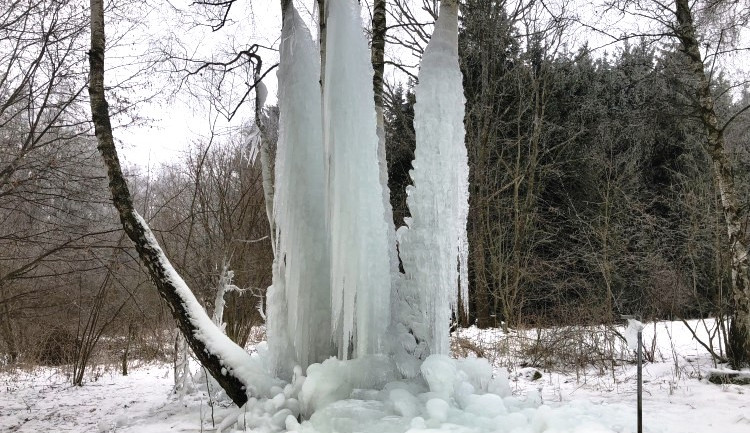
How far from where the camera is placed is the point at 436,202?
354cm

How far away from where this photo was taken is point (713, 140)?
17.4 ft

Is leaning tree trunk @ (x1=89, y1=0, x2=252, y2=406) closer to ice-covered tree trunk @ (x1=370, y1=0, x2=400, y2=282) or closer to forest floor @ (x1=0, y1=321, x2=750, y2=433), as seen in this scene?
forest floor @ (x1=0, y1=321, x2=750, y2=433)

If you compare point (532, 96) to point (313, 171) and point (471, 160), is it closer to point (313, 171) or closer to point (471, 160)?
point (471, 160)

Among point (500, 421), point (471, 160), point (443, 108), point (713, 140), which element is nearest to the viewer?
point (500, 421)

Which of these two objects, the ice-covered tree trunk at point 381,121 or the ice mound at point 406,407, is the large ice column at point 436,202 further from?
the ice mound at point 406,407

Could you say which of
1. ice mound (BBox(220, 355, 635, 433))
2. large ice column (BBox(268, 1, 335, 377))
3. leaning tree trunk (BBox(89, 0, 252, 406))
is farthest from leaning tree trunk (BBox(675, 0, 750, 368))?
leaning tree trunk (BBox(89, 0, 252, 406))

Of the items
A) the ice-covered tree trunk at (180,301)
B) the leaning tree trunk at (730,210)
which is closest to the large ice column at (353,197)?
the ice-covered tree trunk at (180,301)

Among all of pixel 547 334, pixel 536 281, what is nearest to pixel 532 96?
pixel 536 281

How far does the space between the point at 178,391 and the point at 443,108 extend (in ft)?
11.8

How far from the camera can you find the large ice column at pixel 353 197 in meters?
3.30

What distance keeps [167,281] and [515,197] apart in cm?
888

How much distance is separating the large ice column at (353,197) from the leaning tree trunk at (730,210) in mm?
3933

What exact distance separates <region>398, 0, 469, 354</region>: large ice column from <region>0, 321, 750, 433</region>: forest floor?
0.91 m

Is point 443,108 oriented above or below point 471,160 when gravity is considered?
below
